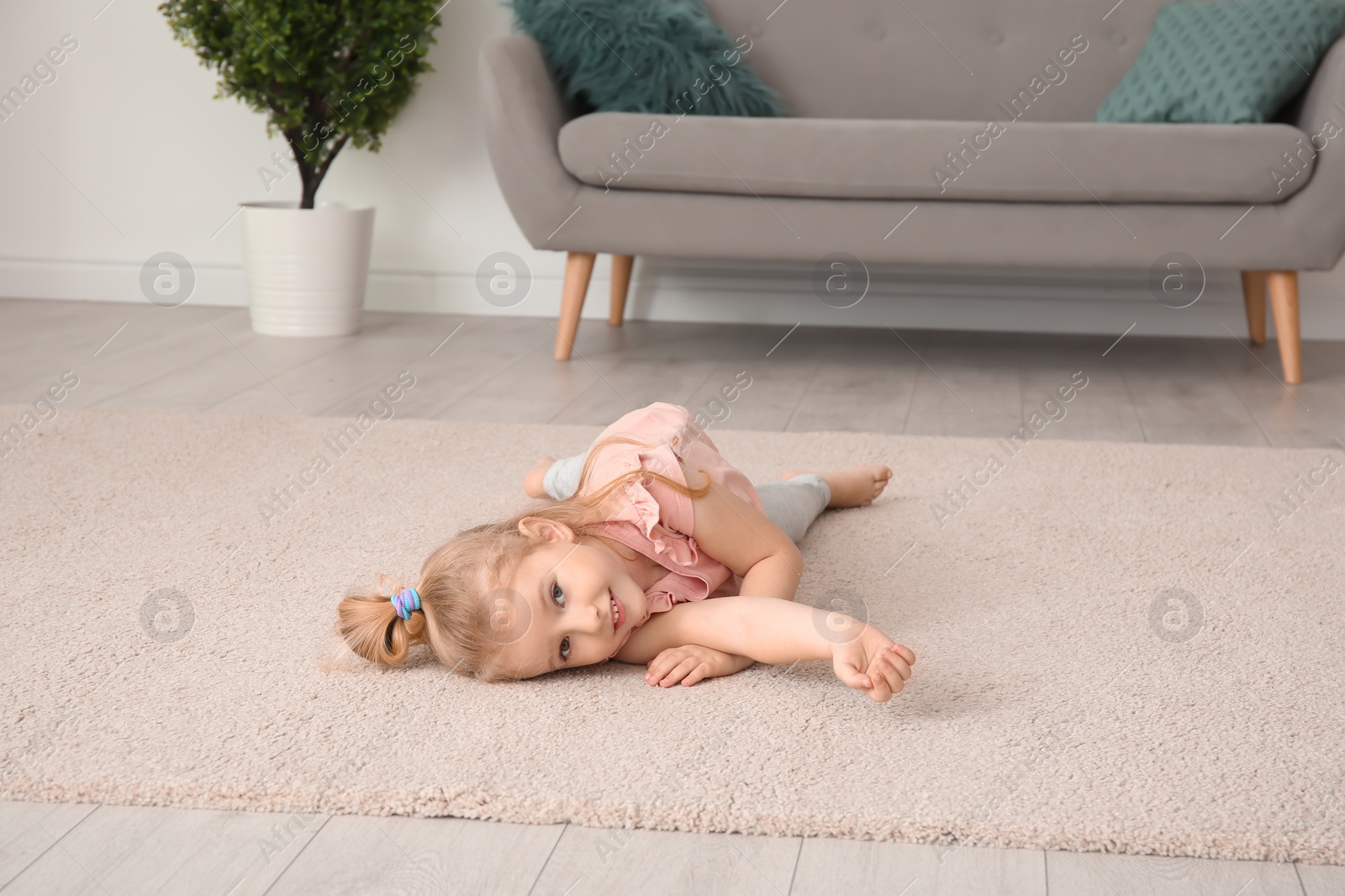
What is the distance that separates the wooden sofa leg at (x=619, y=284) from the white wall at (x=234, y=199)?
0.17 meters

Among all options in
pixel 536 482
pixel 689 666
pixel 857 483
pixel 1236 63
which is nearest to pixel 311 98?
pixel 536 482

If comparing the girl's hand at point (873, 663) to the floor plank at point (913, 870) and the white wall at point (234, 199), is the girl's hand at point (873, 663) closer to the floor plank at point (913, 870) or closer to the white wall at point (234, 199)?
the floor plank at point (913, 870)

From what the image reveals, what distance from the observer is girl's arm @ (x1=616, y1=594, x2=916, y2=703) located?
938 mm

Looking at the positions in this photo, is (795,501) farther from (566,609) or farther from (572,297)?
(572,297)

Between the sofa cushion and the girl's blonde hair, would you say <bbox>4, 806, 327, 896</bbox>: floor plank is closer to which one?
the girl's blonde hair

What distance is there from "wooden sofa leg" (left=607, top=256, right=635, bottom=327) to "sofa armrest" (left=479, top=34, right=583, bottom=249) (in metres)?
0.51

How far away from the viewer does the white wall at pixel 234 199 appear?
3068 mm

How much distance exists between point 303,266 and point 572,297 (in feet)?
2.28

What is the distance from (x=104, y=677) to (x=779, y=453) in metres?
1.01

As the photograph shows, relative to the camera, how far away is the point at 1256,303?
2797 millimetres

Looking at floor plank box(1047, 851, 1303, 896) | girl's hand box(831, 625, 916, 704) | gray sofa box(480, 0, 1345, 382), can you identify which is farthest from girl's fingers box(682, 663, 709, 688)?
gray sofa box(480, 0, 1345, 382)

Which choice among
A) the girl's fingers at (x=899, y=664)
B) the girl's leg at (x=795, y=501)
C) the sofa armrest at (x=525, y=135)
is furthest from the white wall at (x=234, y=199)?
the girl's fingers at (x=899, y=664)

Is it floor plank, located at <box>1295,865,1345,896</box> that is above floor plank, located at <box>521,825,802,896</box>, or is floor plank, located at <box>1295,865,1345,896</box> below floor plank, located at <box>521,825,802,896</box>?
below

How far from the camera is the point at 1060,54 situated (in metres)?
2.78
